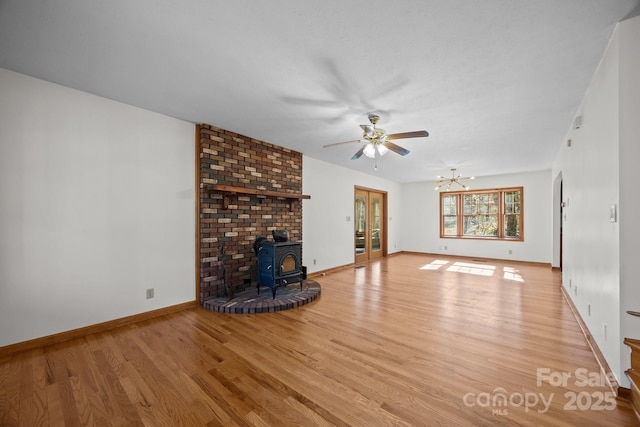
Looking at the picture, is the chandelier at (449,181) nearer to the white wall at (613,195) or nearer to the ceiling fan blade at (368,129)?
the white wall at (613,195)

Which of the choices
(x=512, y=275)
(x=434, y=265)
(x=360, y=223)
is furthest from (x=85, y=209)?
(x=512, y=275)

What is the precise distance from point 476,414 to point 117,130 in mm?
4204

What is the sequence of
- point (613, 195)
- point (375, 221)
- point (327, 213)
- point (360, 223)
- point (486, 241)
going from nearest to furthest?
point (613, 195) → point (327, 213) → point (360, 223) → point (486, 241) → point (375, 221)

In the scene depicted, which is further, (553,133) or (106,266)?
(553,133)

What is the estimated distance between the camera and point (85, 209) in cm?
278

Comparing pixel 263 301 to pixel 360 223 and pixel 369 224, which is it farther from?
pixel 369 224

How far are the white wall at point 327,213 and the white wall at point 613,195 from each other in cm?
404

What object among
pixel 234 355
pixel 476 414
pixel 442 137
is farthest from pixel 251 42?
pixel 442 137

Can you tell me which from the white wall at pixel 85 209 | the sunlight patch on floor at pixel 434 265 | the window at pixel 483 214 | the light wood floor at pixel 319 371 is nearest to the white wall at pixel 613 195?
the light wood floor at pixel 319 371

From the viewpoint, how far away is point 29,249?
246 centimetres

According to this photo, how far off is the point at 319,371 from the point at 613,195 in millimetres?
2526

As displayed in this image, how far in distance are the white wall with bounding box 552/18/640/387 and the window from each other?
541 centimetres

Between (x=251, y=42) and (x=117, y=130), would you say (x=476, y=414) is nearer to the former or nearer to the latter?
(x=251, y=42)

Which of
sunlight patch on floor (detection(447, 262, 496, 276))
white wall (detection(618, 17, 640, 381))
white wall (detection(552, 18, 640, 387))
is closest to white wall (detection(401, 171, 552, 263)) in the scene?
sunlight patch on floor (detection(447, 262, 496, 276))
